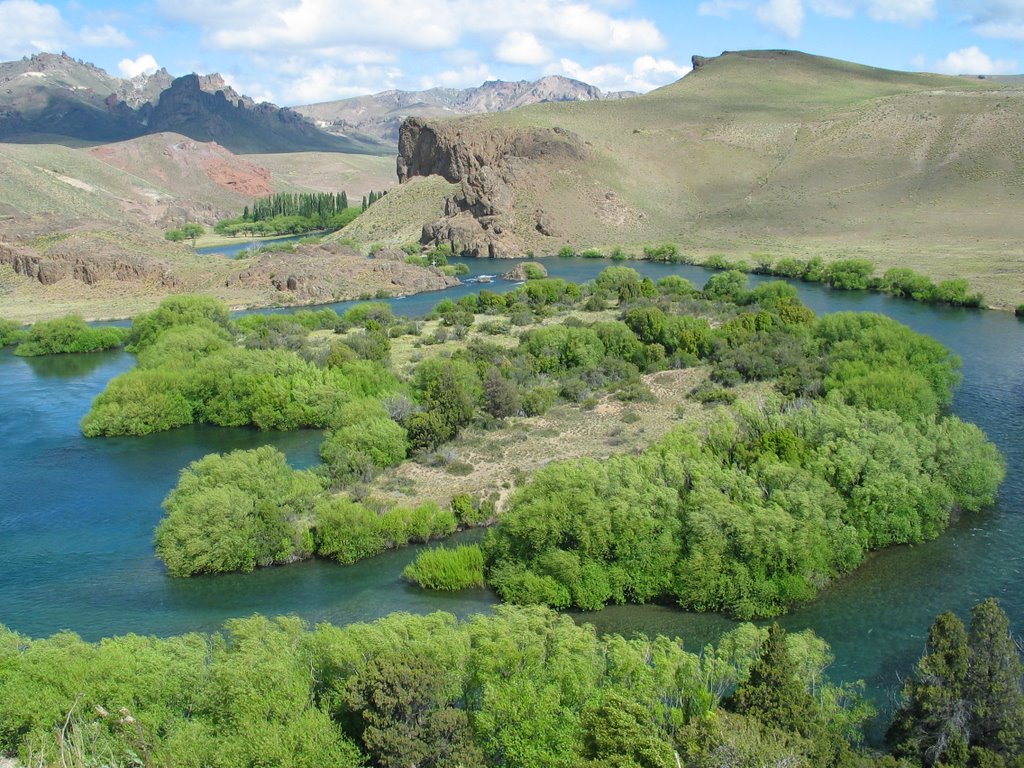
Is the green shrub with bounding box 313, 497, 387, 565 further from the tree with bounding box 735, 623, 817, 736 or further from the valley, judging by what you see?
the tree with bounding box 735, 623, 817, 736

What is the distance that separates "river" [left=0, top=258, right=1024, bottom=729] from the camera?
27797 mm

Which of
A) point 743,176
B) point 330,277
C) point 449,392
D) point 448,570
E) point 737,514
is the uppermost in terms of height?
point 743,176

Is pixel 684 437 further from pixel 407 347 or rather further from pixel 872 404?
pixel 407 347

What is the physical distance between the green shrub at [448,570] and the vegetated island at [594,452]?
10 centimetres

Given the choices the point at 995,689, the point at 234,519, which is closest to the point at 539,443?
the point at 234,519

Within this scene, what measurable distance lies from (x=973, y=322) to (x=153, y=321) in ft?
226

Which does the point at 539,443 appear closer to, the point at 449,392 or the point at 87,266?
the point at 449,392

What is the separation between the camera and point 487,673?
21.0 meters

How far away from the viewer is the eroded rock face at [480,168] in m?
130

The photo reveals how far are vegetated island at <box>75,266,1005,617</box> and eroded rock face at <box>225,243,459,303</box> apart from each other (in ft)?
97.9

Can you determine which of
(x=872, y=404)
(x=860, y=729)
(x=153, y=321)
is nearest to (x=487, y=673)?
(x=860, y=729)

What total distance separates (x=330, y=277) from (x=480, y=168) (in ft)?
157

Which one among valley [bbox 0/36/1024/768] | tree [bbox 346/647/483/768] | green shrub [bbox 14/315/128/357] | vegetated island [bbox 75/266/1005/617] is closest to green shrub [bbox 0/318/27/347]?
valley [bbox 0/36/1024/768]

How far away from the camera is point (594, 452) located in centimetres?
4209
